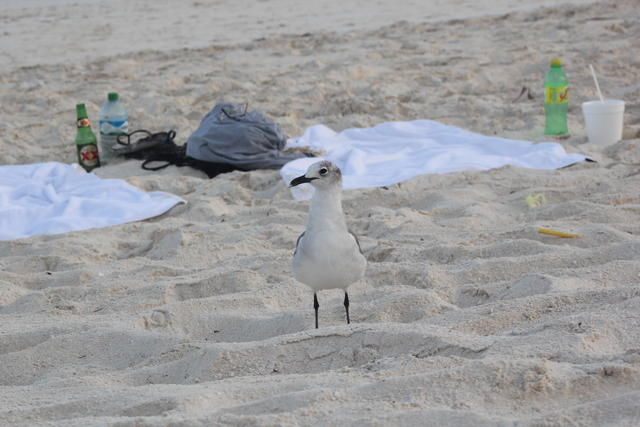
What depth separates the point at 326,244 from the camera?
2.88 metres

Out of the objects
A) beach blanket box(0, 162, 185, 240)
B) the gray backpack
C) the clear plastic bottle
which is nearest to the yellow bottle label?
the gray backpack

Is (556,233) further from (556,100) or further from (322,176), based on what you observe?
(556,100)

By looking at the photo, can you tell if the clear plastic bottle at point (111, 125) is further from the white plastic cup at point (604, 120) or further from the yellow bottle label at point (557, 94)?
the white plastic cup at point (604, 120)

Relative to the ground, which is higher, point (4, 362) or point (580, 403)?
point (580, 403)

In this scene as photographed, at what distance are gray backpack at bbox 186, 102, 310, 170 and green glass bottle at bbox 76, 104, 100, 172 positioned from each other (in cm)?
75

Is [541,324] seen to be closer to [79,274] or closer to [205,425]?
[205,425]

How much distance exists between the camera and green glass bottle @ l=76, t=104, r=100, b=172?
19.4 feet

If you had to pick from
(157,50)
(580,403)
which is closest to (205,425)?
(580,403)

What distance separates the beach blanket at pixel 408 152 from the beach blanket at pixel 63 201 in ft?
3.14

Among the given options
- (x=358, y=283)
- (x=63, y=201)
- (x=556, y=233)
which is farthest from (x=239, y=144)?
(x=556, y=233)

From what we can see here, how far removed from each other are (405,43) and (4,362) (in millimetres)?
6989

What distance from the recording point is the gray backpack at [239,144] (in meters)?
5.66

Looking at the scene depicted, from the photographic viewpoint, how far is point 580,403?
80.5 inches

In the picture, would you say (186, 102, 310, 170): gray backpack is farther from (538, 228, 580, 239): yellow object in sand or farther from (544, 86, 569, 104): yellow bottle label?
(538, 228, 580, 239): yellow object in sand
